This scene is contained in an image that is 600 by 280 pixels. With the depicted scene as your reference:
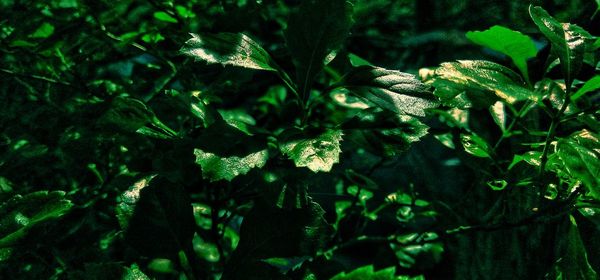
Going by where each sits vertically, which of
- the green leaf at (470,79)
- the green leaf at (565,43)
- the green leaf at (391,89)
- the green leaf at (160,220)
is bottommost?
the green leaf at (160,220)

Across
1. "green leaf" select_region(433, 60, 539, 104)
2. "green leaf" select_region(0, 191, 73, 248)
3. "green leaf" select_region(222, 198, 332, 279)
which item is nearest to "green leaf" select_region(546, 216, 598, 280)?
"green leaf" select_region(433, 60, 539, 104)

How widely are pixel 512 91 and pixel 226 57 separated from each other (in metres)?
0.38

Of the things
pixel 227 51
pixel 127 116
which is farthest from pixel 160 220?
pixel 227 51

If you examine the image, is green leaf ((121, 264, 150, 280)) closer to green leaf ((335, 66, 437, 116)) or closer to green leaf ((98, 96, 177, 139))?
green leaf ((98, 96, 177, 139))

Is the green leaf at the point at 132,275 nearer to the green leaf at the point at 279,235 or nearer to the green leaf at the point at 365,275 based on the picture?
the green leaf at the point at 279,235

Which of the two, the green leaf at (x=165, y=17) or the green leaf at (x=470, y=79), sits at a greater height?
the green leaf at (x=470, y=79)

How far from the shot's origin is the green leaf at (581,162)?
55 centimetres

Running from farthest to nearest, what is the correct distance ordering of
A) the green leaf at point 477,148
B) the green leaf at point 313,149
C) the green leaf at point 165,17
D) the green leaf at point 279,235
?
the green leaf at point 165,17 → the green leaf at point 477,148 → the green leaf at point 279,235 → the green leaf at point 313,149

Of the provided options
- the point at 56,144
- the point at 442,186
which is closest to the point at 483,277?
the point at 442,186

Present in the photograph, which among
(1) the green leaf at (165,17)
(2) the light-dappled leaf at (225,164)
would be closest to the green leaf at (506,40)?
(2) the light-dappled leaf at (225,164)

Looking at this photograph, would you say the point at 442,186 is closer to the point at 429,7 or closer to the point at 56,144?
the point at 429,7

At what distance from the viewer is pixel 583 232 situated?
771 mm

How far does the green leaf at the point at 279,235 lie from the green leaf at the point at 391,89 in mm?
167

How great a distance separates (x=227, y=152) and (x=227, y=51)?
13 centimetres
